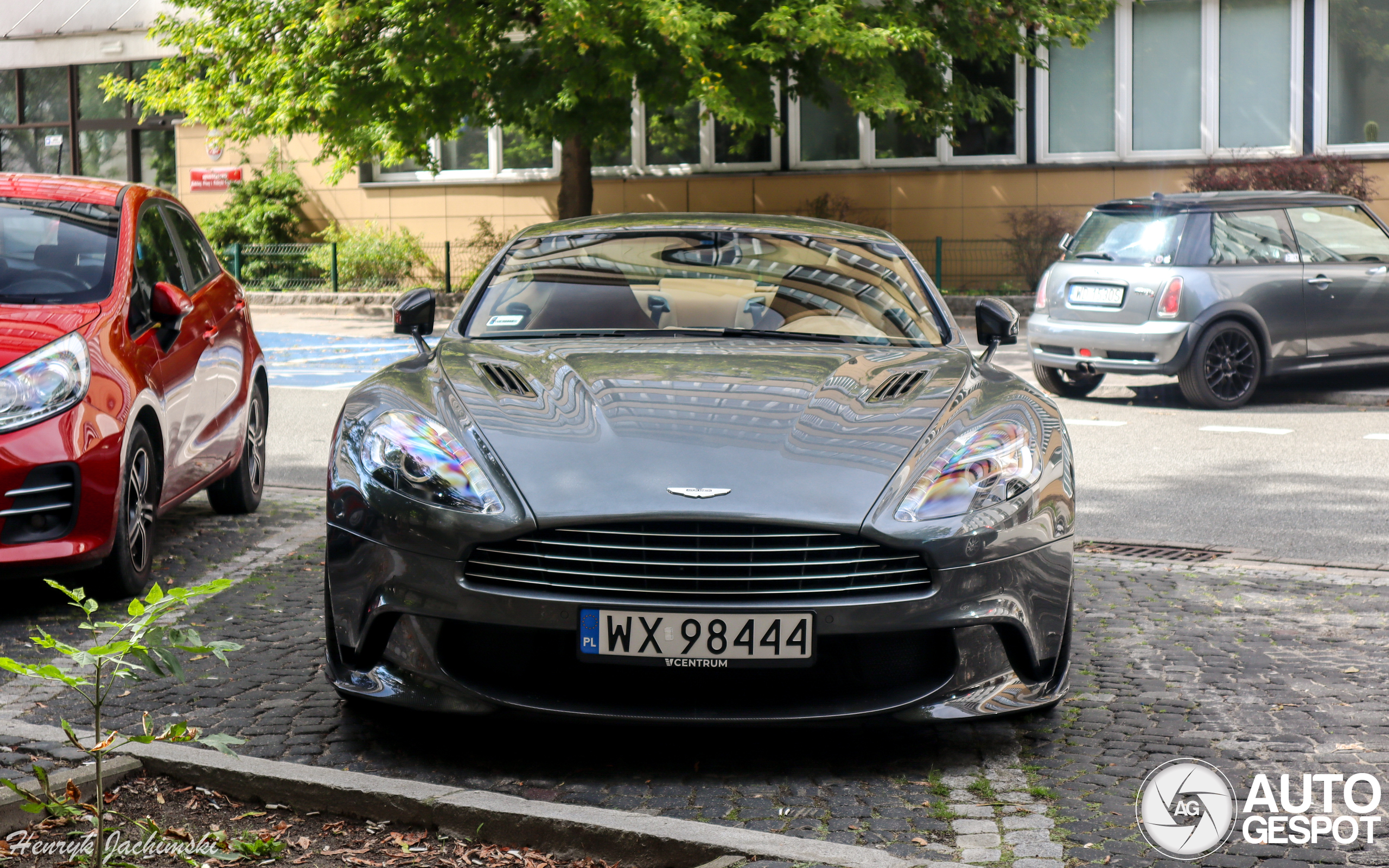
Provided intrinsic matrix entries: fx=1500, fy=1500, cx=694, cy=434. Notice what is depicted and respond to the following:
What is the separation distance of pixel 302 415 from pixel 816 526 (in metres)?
8.89

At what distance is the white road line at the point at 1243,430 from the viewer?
36.1 feet

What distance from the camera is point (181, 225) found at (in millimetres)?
7156

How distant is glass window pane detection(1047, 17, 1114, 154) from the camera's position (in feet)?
73.9

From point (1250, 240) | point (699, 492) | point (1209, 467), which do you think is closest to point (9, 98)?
point (1250, 240)

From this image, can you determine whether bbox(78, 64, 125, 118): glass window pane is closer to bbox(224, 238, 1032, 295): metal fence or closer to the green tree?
bbox(224, 238, 1032, 295): metal fence

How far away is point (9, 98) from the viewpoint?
29.3 m

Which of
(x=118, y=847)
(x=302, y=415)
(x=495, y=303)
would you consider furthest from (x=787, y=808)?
(x=302, y=415)

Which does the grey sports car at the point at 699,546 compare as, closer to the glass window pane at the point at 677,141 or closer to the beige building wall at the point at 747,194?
the beige building wall at the point at 747,194

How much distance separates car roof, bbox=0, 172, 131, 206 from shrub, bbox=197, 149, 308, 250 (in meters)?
19.4

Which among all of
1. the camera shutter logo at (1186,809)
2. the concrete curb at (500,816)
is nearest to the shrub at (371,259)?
the concrete curb at (500,816)

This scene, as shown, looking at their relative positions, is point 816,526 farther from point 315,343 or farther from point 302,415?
point 315,343

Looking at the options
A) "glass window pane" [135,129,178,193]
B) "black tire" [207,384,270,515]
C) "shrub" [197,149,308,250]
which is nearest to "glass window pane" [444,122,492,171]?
"shrub" [197,149,308,250]

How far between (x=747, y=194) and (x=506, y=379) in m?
20.0

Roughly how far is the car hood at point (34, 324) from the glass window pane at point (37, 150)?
25459mm
